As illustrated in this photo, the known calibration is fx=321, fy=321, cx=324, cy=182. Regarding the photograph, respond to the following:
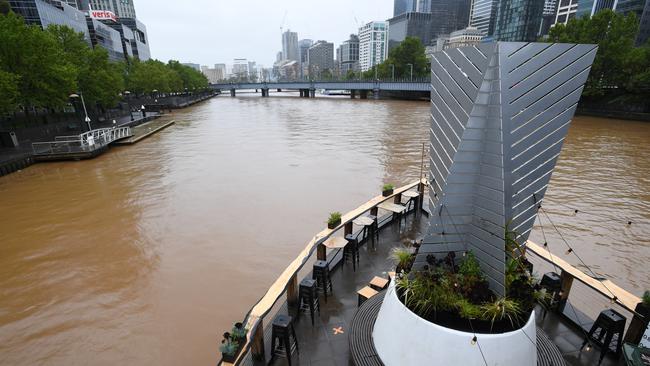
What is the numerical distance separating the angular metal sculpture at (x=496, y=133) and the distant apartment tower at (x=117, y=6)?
167439 mm

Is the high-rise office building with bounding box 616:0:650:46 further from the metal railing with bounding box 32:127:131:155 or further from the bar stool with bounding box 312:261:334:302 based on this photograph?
the metal railing with bounding box 32:127:131:155

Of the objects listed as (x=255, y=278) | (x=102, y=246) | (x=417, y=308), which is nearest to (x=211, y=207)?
(x=102, y=246)

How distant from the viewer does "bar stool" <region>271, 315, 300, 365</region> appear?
5.27 meters

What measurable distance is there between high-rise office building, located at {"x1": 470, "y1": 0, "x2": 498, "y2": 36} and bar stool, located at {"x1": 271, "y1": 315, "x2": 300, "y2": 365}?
18928cm

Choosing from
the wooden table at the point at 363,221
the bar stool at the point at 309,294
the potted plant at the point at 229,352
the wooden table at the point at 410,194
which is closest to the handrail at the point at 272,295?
the potted plant at the point at 229,352

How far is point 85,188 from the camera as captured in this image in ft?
57.0

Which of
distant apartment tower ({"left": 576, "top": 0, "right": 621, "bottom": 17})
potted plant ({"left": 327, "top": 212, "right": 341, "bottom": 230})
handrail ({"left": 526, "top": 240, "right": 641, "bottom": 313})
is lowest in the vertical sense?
handrail ({"left": 526, "top": 240, "right": 641, "bottom": 313})

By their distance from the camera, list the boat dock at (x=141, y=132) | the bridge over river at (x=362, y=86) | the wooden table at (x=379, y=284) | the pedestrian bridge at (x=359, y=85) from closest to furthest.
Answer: the wooden table at (x=379, y=284), the boat dock at (x=141, y=132), the pedestrian bridge at (x=359, y=85), the bridge over river at (x=362, y=86)

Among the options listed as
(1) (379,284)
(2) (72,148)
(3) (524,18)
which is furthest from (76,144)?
(3) (524,18)

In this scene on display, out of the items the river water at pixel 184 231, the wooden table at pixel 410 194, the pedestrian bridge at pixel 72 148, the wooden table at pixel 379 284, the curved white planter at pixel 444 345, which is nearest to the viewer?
the curved white planter at pixel 444 345

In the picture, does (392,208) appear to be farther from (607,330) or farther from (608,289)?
(607,330)

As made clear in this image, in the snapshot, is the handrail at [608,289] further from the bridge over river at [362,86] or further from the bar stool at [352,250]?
the bridge over river at [362,86]

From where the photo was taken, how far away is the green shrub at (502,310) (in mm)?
4395

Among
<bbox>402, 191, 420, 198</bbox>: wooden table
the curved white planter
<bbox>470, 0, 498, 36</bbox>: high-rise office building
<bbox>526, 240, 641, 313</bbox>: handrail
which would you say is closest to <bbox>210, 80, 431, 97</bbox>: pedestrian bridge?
<bbox>402, 191, 420, 198</bbox>: wooden table
